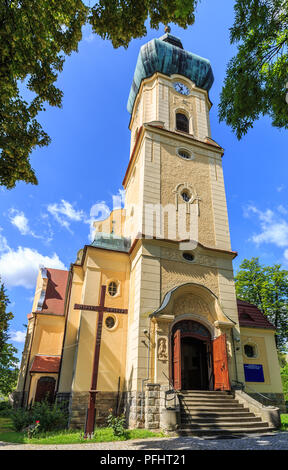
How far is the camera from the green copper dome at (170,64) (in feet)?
66.5

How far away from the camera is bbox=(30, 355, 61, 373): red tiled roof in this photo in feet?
50.9

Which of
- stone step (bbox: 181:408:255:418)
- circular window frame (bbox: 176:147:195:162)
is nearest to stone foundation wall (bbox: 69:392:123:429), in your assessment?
stone step (bbox: 181:408:255:418)

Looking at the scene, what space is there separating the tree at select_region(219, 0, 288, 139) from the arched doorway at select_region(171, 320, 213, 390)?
8.30 meters

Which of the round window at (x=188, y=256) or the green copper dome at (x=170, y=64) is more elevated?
the green copper dome at (x=170, y=64)

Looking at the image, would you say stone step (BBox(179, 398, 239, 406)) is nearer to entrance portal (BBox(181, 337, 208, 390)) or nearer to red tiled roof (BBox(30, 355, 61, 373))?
entrance portal (BBox(181, 337, 208, 390))

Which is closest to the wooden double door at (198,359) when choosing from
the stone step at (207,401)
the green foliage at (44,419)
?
the stone step at (207,401)

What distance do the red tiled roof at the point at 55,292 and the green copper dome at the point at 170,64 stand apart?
48.3 ft

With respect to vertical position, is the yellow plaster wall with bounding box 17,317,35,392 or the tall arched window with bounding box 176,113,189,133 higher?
the tall arched window with bounding box 176,113,189,133

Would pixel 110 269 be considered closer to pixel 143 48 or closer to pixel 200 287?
pixel 200 287

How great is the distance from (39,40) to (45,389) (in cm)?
1543

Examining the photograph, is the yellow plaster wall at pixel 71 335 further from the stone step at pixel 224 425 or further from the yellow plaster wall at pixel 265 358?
the yellow plaster wall at pixel 265 358

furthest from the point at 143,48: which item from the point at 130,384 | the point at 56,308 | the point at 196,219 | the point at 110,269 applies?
the point at 130,384

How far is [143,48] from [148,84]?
3.11 m

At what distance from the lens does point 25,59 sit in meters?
5.86
